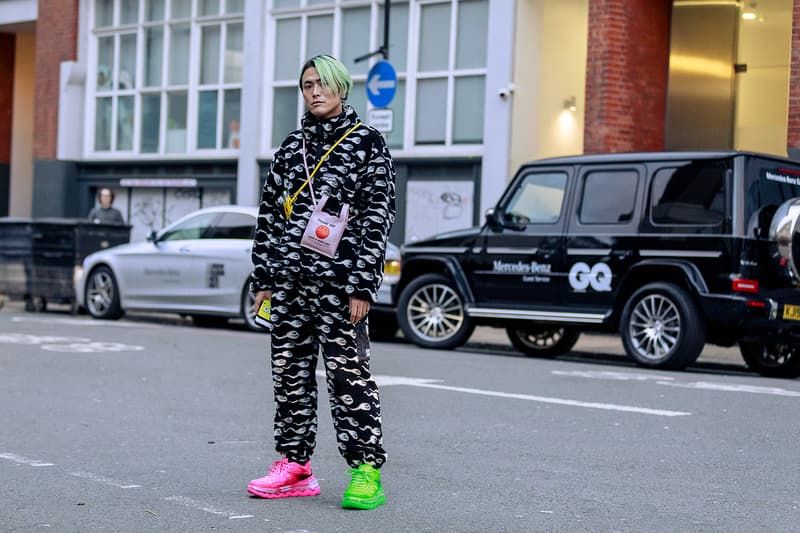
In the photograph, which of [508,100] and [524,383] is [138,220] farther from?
[524,383]

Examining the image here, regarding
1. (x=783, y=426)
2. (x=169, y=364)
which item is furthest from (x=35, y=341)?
(x=783, y=426)


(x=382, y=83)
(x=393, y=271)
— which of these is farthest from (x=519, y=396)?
(x=382, y=83)

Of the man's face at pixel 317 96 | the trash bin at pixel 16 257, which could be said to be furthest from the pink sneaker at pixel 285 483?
the trash bin at pixel 16 257

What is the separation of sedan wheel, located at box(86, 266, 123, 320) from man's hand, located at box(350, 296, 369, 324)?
44.0ft

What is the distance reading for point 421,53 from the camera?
22.7 meters

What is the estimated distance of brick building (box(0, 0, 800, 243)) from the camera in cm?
2064

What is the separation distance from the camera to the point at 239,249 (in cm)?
1705

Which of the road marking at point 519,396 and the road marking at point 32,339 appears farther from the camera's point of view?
the road marking at point 32,339

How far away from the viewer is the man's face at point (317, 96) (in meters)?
5.74

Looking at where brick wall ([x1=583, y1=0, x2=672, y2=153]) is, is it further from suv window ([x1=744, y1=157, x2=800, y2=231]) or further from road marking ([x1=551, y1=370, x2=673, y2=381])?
road marking ([x1=551, y1=370, x2=673, y2=381])

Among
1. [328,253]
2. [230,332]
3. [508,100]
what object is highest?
[508,100]

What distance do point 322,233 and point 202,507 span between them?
1.21m

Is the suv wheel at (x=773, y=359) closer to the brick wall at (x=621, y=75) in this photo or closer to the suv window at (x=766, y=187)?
the suv window at (x=766, y=187)

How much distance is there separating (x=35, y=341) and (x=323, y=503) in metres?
8.58
